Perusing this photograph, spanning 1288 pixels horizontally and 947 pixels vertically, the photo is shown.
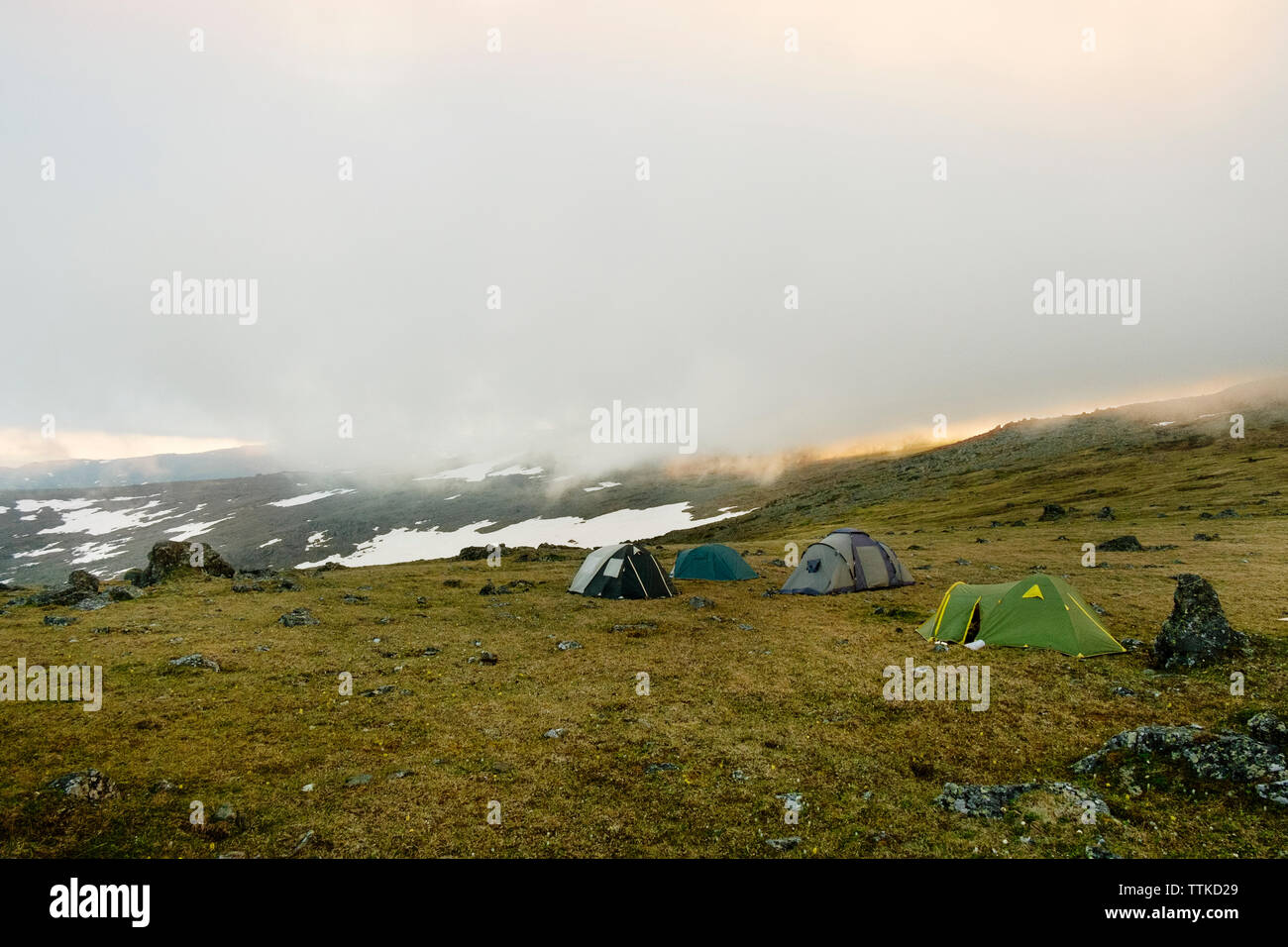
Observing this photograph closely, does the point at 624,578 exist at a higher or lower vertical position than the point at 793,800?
higher

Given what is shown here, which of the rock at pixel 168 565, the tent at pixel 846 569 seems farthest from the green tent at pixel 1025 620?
the rock at pixel 168 565

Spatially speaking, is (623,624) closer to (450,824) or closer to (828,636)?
(828,636)

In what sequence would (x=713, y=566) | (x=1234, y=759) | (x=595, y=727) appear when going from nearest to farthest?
(x=1234, y=759)
(x=595, y=727)
(x=713, y=566)

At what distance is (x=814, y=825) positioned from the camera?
966 centimetres

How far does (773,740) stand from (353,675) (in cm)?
1320

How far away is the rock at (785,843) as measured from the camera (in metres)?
8.99

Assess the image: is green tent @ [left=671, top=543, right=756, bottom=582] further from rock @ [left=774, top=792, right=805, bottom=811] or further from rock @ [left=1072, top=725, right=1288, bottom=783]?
rock @ [left=774, top=792, right=805, bottom=811]

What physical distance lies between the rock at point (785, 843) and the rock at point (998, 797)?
293cm

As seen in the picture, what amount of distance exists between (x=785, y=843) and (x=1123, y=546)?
42.0 m

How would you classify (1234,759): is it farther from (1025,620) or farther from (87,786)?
(87,786)

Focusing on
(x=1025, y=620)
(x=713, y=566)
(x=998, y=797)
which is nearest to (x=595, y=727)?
(x=998, y=797)

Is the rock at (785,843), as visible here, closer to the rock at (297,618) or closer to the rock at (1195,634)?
the rock at (1195,634)

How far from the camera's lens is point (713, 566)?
36.9 m

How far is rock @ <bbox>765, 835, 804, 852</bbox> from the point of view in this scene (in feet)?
29.5
